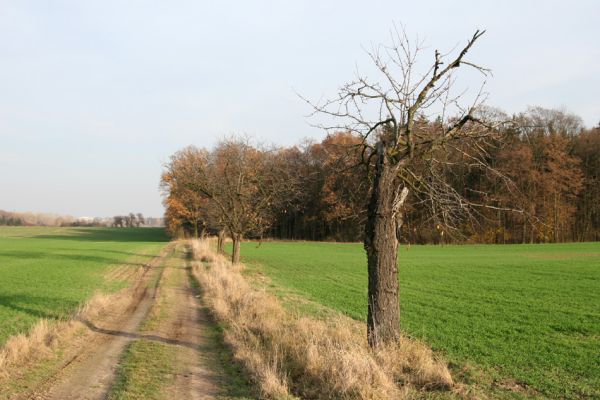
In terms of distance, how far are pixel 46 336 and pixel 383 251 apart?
7386 millimetres

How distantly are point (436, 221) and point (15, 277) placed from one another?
27288mm

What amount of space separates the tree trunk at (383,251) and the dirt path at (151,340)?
2.72m

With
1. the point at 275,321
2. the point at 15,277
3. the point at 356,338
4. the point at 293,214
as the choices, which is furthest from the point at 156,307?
the point at 293,214

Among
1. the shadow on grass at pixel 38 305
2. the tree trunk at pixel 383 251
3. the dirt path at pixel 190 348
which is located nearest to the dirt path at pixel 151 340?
the dirt path at pixel 190 348

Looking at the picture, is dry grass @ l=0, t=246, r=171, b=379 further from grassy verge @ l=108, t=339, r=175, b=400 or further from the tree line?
the tree line

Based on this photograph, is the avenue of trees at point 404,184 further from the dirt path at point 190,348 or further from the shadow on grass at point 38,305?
the shadow on grass at point 38,305

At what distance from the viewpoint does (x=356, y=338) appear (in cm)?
881

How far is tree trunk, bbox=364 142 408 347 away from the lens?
791 cm

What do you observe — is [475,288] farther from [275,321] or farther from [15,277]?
[15,277]

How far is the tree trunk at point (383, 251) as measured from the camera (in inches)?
311

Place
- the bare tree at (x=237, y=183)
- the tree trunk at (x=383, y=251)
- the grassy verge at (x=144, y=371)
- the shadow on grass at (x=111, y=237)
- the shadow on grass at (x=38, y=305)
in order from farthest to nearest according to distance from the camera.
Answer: the shadow on grass at (x=111, y=237) → the bare tree at (x=237, y=183) → the shadow on grass at (x=38, y=305) → the tree trunk at (x=383, y=251) → the grassy verge at (x=144, y=371)

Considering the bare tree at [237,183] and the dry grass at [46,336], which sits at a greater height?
the bare tree at [237,183]

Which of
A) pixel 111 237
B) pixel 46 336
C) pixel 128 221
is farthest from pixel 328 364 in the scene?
pixel 128 221

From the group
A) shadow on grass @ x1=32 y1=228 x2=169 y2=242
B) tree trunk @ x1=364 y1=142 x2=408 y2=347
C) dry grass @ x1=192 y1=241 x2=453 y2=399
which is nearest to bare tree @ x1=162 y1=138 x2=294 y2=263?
dry grass @ x1=192 y1=241 x2=453 y2=399
